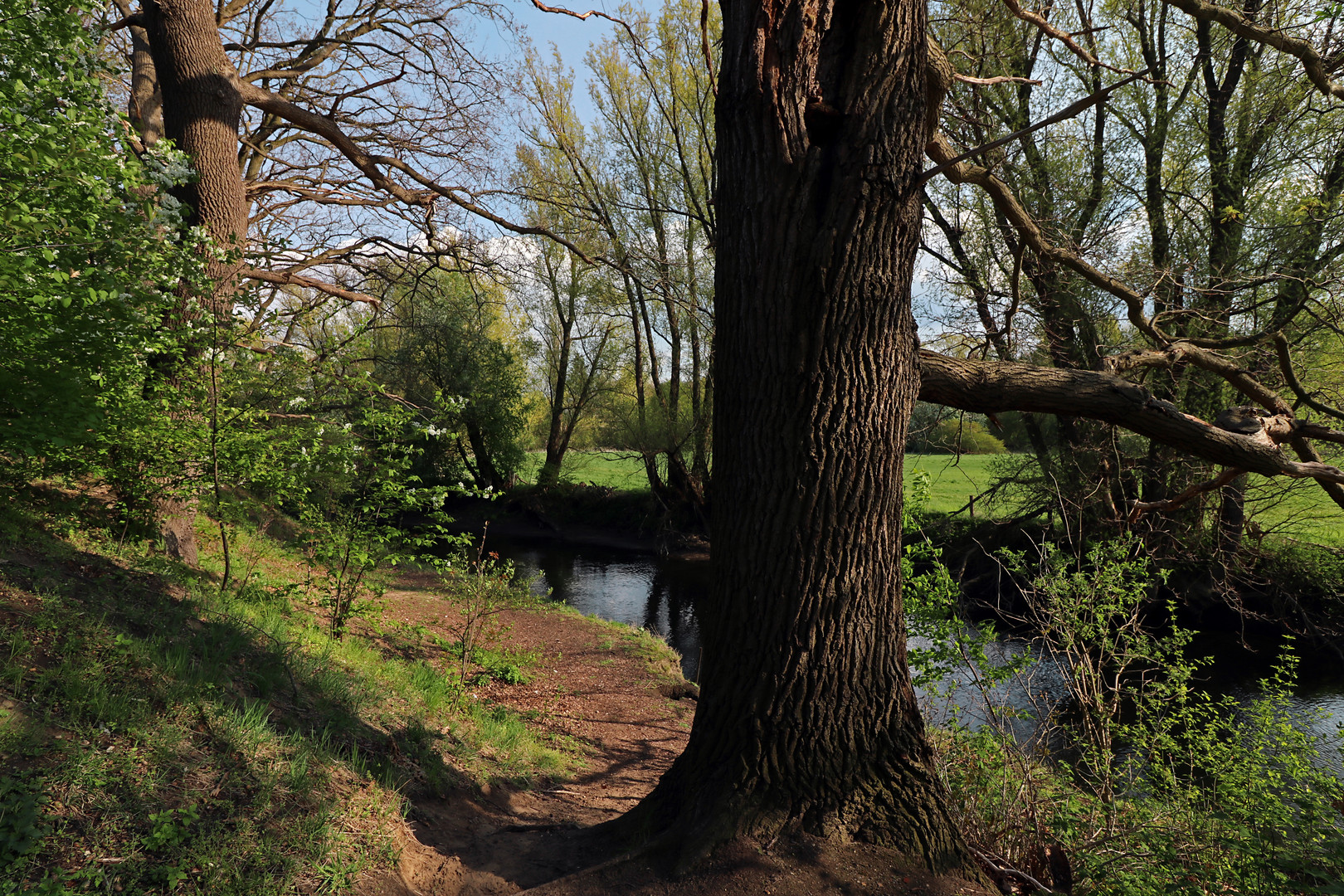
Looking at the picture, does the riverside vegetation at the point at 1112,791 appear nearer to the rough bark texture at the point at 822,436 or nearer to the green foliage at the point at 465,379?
the rough bark texture at the point at 822,436

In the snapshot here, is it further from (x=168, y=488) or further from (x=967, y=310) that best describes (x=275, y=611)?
(x=967, y=310)

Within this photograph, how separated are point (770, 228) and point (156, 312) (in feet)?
16.5

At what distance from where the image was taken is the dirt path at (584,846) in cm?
296

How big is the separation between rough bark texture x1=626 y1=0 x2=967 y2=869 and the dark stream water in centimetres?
179

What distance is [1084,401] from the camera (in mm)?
3984

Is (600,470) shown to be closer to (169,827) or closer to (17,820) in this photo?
(169,827)

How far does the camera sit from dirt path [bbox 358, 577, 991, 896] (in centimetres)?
296

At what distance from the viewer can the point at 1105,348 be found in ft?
37.8

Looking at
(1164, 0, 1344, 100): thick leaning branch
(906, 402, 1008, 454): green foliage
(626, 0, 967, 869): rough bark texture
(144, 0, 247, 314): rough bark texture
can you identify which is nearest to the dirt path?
(626, 0, 967, 869): rough bark texture

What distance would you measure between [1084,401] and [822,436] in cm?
181

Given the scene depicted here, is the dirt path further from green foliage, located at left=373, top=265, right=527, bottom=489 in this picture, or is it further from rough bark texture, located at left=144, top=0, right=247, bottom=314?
green foliage, located at left=373, top=265, right=527, bottom=489

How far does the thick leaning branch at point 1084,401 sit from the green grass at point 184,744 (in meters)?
3.74

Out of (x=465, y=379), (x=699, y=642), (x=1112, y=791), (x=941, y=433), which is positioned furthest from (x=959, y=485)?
(x=1112, y=791)

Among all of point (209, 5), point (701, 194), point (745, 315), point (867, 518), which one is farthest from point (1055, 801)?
point (701, 194)
